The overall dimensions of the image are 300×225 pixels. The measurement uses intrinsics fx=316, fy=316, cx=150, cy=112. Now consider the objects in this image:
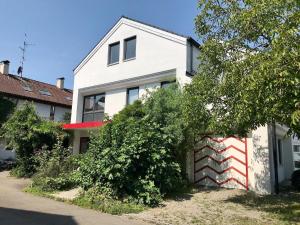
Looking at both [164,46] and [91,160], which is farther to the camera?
[164,46]

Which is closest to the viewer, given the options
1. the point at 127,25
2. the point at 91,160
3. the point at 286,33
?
the point at 286,33

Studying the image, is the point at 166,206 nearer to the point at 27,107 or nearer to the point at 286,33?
the point at 286,33

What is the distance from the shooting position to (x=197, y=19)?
11695 millimetres

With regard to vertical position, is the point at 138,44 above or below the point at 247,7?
above

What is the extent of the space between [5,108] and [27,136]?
10377 mm

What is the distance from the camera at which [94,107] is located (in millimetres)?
22219

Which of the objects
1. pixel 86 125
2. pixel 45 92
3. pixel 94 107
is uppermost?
pixel 45 92

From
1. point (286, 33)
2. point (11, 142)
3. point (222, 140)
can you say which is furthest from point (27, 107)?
point (286, 33)

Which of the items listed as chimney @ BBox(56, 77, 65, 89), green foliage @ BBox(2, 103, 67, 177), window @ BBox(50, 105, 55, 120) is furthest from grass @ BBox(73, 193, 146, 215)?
chimney @ BBox(56, 77, 65, 89)

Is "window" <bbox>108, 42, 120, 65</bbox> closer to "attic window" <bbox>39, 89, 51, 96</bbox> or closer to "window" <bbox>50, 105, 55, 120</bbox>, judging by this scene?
"window" <bbox>50, 105, 55, 120</bbox>

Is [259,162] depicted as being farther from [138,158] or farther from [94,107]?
[94,107]

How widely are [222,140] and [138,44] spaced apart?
8.25 metres

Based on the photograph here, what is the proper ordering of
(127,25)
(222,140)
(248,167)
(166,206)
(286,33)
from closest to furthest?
(286,33) → (166,206) → (248,167) → (222,140) → (127,25)

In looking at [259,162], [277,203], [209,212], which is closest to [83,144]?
[259,162]
